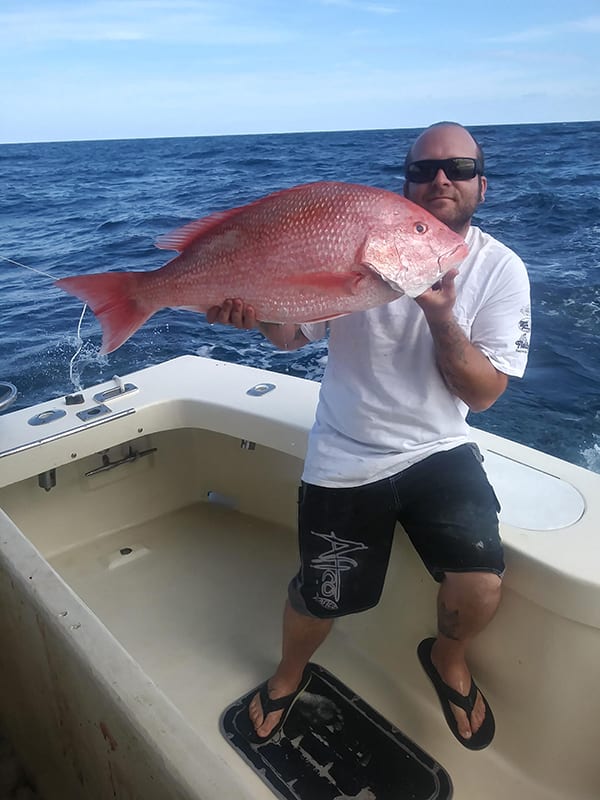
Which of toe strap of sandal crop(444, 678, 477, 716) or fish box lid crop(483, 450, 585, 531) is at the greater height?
fish box lid crop(483, 450, 585, 531)

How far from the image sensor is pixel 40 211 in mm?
16172

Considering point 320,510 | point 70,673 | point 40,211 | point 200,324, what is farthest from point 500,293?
point 40,211

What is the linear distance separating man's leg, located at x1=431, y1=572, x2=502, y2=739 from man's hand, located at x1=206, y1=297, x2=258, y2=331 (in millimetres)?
908

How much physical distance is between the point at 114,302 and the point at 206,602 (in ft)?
5.13

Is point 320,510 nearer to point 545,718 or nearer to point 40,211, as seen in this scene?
point 545,718

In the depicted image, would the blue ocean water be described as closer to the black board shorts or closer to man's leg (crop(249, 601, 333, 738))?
the black board shorts

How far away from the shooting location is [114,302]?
1610mm

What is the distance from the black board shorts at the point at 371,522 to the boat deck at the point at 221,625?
385mm

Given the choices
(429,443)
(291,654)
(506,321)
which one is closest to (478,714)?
(291,654)

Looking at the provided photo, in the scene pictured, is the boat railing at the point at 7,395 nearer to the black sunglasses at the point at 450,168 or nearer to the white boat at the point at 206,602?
the white boat at the point at 206,602

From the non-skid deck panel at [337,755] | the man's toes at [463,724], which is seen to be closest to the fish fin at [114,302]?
the non-skid deck panel at [337,755]

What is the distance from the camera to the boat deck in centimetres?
203

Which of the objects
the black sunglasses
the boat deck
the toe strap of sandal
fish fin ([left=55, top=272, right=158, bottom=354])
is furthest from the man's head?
the toe strap of sandal

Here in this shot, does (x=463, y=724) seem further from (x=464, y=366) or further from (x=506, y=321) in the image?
(x=506, y=321)
